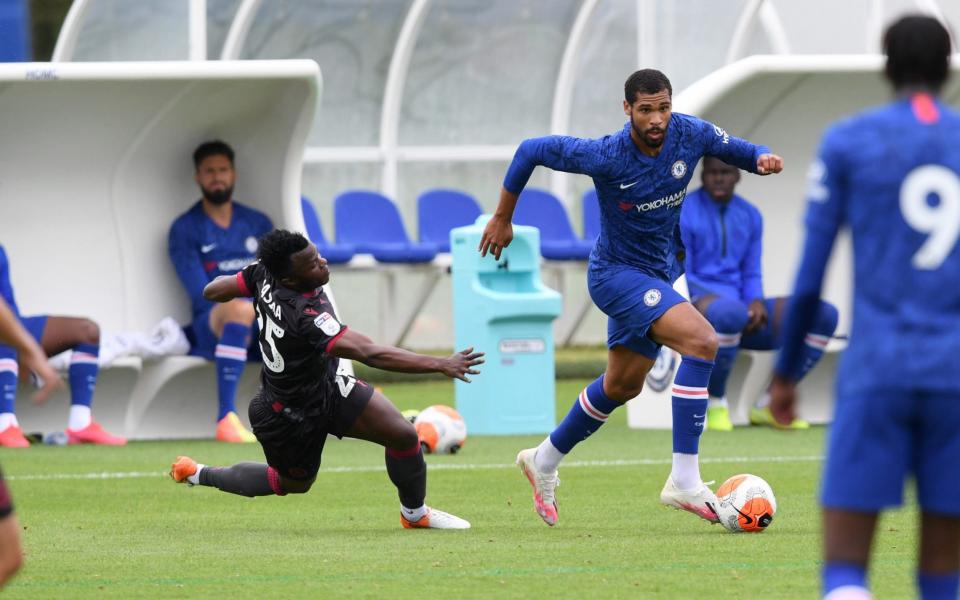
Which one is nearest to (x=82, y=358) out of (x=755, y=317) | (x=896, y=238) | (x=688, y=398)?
(x=755, y=317)

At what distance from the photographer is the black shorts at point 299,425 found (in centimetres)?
741

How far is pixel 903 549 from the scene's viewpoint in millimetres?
6629

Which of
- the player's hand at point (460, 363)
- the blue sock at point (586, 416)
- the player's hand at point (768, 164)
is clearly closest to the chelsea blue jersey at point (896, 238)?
the player's hand at point (460, 363)

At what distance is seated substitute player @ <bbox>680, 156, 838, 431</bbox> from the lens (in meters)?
12.0

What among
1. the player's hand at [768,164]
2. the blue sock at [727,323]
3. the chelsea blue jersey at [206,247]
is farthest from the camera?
the chelsea blue jersey at [206,247]

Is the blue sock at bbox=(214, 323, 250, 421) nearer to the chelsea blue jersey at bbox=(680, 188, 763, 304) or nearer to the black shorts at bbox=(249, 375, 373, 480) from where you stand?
the chelsea blue jersey at bbox=(680, 188, 763, 304)

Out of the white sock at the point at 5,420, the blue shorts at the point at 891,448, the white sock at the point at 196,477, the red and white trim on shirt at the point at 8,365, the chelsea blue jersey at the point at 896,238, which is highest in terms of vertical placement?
the chelsea blue jersey at the point at 896,238

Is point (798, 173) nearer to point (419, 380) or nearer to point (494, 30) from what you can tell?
point (419, 380)

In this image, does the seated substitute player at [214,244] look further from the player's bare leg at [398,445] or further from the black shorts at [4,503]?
the black shorts at [4,503]

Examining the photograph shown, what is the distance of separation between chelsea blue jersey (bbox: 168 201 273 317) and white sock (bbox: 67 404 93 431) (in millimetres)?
1000

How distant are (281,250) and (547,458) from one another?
59.1 inches

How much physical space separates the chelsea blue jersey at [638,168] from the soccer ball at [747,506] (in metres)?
1.03

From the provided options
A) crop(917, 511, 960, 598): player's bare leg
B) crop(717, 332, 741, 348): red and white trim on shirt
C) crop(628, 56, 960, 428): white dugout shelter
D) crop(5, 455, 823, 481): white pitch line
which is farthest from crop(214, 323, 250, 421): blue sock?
crop(917, 511, 960, 598): player's bare leg

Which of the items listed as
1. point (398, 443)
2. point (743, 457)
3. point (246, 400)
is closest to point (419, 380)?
point (246, 400)
